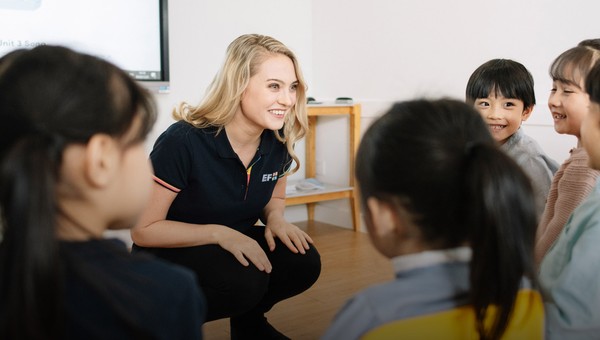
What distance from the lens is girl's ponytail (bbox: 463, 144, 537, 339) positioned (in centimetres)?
82

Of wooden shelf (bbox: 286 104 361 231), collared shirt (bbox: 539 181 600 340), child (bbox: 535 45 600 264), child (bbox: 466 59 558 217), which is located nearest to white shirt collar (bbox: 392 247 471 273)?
collared shirt (bbox: 539 181 600 340)

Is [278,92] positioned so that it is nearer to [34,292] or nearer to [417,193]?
[417,193]

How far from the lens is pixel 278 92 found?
6.23 feet

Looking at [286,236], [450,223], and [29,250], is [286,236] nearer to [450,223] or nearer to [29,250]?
[450,223]

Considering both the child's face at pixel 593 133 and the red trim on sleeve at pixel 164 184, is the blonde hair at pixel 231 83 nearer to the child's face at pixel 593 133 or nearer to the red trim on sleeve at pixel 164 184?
the red trim on sleeve at pixel 164 184

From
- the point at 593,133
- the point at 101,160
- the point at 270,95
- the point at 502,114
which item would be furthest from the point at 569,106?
the point at 101,160

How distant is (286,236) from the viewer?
71.8 inches

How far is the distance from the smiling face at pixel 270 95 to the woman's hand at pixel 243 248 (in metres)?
0.35

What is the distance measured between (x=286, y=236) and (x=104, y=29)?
1.79m

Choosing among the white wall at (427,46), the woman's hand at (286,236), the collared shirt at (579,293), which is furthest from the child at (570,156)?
the woman's hand at (286,236)

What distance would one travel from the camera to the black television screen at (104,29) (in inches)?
112

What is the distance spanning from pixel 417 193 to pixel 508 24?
2263 mm

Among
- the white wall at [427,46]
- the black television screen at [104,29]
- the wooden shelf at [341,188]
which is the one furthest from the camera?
the wooden shelf at [341,188]

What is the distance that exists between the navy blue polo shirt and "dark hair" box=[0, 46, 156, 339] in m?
0.85
